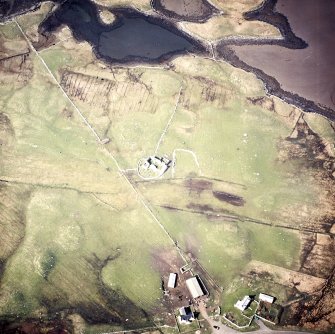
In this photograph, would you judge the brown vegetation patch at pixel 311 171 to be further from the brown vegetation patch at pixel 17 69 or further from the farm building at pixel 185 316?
the brown vegetation patch at pixel 17 69

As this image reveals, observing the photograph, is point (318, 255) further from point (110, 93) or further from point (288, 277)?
point (110, 93)

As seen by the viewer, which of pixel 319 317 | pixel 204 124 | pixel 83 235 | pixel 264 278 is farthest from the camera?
pixel 204 124

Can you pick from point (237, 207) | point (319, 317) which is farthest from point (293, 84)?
point (319, 317)

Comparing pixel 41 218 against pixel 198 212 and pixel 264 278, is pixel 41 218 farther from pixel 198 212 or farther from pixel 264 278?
pixel 264 278

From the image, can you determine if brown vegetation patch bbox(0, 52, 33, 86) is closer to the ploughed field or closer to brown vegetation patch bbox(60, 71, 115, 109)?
the ploughed field

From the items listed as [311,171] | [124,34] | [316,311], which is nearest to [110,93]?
[124,34]

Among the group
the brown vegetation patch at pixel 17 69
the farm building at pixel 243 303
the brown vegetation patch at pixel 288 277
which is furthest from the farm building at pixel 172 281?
the brown vegetation patch at pixel 17 69

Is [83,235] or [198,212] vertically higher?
[198,212]
